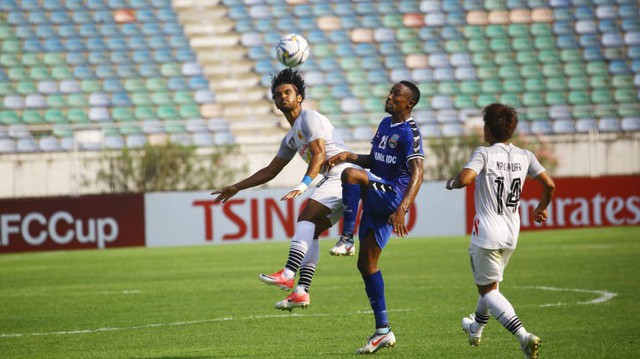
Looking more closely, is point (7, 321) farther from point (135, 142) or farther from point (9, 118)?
point (9, 118)

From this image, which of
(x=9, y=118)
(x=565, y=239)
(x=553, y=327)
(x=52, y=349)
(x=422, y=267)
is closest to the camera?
(x=52, y=349)

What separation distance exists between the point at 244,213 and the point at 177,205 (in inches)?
56.0

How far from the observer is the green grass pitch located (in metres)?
8.97

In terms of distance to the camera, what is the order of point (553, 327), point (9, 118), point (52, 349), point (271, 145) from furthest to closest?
point (9, 118)
point (271, 145)
point (553, 327)
point (52, 349)

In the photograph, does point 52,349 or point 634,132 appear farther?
point 634,132

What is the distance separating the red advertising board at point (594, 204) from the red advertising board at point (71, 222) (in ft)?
28.3

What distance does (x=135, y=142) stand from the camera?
85.8ft

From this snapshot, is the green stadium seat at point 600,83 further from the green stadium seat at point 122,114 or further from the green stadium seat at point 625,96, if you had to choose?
the green stadium seat at point 122,114

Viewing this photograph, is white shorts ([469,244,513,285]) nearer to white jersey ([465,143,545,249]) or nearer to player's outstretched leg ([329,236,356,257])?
white jersey ([465,143,545,249])

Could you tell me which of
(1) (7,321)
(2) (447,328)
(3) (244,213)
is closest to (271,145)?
(3) (244,213)

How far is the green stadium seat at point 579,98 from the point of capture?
29.8 m

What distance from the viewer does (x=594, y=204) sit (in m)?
24.1

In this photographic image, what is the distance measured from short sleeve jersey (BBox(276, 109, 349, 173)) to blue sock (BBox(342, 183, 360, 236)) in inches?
23.5

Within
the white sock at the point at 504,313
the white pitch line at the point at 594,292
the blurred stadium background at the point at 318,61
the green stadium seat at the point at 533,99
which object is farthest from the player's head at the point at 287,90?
the green stadium seat at the point at 533,99
